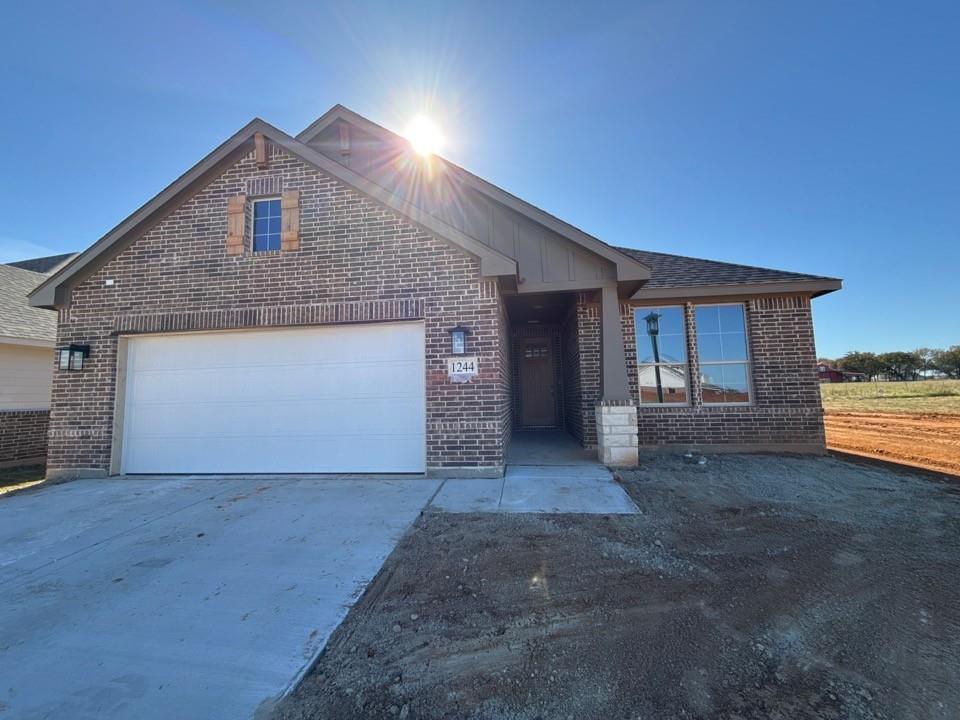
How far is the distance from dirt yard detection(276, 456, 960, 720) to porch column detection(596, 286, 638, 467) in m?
2.25

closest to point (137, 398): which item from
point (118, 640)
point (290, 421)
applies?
point (290, 421)

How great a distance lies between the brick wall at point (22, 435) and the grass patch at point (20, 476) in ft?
1.03

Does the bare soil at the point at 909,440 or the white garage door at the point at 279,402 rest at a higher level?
the white garage door at the point at 279,402

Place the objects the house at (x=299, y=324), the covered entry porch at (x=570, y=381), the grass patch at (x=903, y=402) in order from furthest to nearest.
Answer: the grass patch at (x=903, y=402) → the covered entry porch at (x=570, y=381) → the house at (x=299, y=324)

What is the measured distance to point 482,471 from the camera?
6074mm

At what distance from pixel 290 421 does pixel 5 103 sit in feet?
29.6

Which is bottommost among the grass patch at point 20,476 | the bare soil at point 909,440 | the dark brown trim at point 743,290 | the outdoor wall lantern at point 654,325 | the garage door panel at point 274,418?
the bare soil at point 909,440

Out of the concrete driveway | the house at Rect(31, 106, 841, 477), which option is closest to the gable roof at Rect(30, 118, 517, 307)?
the house at Rect(31, 106, 841, 477)

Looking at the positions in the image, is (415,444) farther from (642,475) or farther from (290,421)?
(642,475)

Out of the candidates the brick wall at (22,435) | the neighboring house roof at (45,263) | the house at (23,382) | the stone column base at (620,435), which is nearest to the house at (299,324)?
the stone column base at (620,435)

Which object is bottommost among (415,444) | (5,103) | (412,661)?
(412,661)

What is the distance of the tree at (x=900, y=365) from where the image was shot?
71.3m

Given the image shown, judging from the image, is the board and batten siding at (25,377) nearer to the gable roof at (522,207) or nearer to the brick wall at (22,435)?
the brick wall at (22,435)

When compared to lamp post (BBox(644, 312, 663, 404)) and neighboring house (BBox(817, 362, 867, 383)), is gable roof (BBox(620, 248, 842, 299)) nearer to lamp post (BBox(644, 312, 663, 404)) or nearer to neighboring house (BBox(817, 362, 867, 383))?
lamp post (BBox(644, 312, 663, 404))
